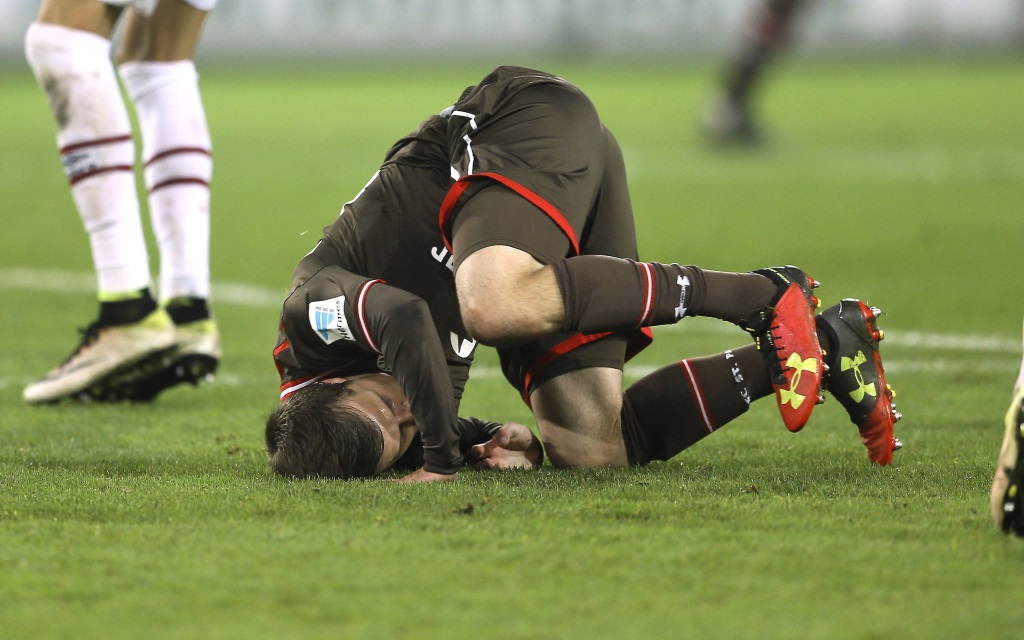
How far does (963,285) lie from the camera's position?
5.92m

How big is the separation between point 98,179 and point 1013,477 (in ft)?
8.82

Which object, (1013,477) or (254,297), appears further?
(254,297)

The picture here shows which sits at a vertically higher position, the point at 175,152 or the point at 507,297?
the point at 507,297

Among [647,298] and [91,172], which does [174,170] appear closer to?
[91,172]

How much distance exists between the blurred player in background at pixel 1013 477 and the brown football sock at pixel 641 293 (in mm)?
744

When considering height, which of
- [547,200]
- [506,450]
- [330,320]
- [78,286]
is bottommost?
[78,286]

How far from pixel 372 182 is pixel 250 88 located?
759 inches

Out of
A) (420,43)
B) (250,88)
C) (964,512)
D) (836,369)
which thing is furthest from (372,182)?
(420,43)

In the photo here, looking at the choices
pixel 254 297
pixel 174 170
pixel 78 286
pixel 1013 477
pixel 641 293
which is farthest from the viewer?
pixel 78 286

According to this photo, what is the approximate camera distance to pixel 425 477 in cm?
283

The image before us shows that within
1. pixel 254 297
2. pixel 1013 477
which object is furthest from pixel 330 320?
pixel 254 297

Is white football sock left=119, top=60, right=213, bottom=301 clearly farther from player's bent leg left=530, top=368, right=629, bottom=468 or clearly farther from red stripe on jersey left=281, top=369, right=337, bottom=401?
player's bent leg left=530, top=368, right=629, bottom=468

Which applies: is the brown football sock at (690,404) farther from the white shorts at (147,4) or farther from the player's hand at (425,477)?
the white shorts at (147,4)

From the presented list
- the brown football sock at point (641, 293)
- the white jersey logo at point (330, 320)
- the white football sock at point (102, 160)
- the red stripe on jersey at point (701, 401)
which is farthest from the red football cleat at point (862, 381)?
the white football sock at point (102, 160)
